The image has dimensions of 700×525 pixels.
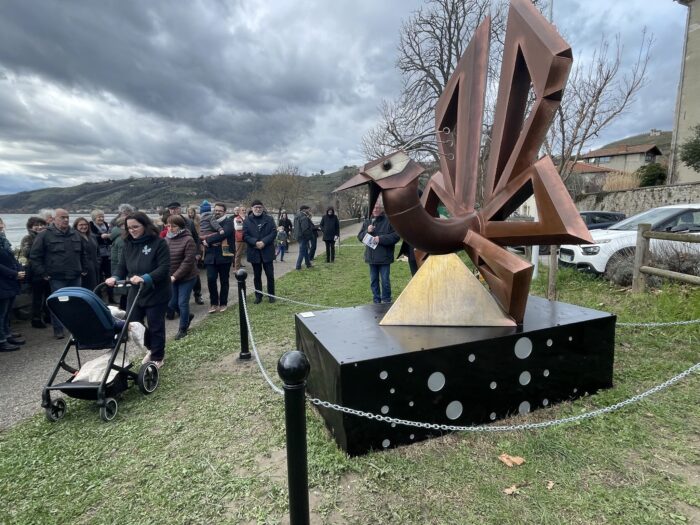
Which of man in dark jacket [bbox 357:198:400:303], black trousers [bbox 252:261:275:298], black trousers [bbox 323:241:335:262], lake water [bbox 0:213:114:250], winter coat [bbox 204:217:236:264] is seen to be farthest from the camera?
black trousers [bbox 323:241:335:262]

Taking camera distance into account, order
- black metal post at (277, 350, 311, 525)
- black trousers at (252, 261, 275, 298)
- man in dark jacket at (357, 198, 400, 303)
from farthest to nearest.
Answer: black trousers at (252, 261, 275, 298)
man in dark jacket at (357, 198, 400, 303)
black metal post at (277, 350, 311, 525)

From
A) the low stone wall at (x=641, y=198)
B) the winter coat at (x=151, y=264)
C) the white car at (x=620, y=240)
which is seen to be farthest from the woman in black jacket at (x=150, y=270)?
the low stone wall at (x=641, y=198)

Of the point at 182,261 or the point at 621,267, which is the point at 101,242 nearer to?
the point at 182,261

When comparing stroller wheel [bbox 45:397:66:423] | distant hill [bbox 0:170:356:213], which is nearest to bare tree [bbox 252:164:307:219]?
distant hill [bbox 0:170:356:213]

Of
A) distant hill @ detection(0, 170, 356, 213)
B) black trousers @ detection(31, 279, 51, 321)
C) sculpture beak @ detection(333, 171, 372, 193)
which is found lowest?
black trousers @ detection(31, 279, 51, 321)

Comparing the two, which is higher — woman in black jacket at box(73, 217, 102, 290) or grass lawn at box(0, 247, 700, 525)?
woman in black jacket at box(73, 217, 102, 290)

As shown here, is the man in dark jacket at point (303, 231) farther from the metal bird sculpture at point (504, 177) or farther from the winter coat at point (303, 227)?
the metal bird sculpture at point (504, 177)

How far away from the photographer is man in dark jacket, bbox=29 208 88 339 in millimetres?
6010

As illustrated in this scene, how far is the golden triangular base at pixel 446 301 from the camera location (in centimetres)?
362

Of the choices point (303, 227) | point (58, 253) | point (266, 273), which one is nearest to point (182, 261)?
point (58, 253)

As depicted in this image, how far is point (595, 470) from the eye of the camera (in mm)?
2766

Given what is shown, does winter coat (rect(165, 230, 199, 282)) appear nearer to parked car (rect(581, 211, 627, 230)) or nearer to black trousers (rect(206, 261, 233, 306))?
black trousers (rect(206, 261, 233, 306))

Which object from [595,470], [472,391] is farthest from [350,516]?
[595,470]

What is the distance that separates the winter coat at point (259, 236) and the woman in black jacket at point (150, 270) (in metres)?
3.11
